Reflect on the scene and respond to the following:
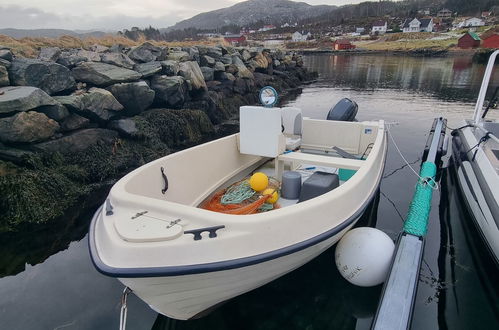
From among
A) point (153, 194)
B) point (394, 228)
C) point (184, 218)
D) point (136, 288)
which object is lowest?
point (394, 228)

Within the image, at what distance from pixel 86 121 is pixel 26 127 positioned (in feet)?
4.58

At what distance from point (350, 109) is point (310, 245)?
435 centimetres

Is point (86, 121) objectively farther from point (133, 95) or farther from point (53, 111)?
point (133, 95)

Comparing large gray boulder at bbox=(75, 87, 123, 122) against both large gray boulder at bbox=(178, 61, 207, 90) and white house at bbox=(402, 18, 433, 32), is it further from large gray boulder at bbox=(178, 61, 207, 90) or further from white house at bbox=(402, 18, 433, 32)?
white house at bbox=(402, 18, 433, 32)

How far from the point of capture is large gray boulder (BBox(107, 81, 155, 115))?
812cm

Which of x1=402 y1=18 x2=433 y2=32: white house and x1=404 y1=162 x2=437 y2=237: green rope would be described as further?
x1=402 y1=18 x2=433 y2=32: white house

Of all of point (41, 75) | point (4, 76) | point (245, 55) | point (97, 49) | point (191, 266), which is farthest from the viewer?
point (245, 55)

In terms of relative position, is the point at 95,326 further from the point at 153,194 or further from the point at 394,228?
the point at 394,228

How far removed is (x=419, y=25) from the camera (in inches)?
3388

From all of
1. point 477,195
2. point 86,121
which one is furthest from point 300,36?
point 477,195

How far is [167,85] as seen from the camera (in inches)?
373

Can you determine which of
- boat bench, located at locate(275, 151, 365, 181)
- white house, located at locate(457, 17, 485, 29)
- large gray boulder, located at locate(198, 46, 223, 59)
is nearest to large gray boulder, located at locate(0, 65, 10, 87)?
boat bench, located at locate(275, 151, 365, 181)

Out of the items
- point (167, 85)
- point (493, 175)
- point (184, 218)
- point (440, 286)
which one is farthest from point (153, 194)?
point (167, 85)

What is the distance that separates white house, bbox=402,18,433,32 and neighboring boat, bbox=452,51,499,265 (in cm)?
9478
